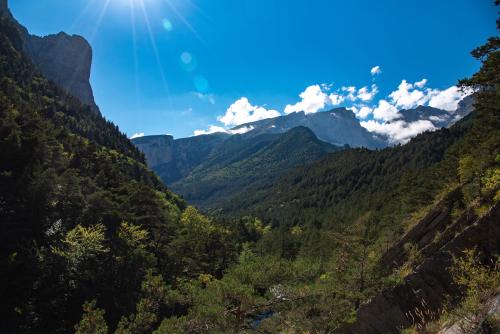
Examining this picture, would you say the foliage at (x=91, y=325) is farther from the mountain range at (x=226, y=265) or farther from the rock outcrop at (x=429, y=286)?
the rock outcrop at (x=429, y=286)

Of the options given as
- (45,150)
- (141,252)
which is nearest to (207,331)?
(141,252)

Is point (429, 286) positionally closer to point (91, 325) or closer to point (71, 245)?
point (91, 325)

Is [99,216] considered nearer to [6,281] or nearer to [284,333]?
[6,281]

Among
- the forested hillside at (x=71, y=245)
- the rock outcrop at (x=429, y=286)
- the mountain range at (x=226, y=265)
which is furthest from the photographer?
the forested hillside at (x=71, y=245)

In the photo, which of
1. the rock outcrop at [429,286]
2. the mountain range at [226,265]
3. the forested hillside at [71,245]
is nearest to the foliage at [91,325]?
the mountain range at [226,265]

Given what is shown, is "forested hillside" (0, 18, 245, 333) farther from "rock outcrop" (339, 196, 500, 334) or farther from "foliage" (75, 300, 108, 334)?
"rock outcrop" (339, 196, 500, 334)

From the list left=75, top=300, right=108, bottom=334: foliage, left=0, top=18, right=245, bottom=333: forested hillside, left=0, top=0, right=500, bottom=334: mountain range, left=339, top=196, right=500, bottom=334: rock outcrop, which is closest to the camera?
left=339, top=196, right=500, bottom=334: rock outcrop

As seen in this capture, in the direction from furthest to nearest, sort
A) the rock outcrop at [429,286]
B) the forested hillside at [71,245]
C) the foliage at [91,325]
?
1. the forested hillside at [71,245]
2. the foliage at [91,325]
3. the rock outcrop at [429,286]

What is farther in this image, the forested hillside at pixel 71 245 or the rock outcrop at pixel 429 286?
the forested hillside at pixel 71 245

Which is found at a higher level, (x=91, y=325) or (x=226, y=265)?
(x=91, y=325)

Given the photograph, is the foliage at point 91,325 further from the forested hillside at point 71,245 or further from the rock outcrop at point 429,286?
the rock outcrop at point 429,286

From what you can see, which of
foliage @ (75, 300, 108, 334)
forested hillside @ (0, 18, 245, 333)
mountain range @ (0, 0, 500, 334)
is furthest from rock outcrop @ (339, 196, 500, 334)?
forested hillside @ (0, 18, 245, 333)

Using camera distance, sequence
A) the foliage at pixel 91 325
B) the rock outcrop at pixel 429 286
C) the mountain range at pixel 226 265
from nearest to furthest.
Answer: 1. the rock outcrop at pixel 429 286
2. the mountain range at pixel 226 265
3. the foliage at pixel 91 325

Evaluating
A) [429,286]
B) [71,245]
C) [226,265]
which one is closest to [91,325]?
[71,245]
